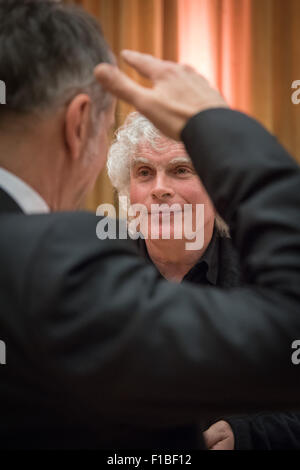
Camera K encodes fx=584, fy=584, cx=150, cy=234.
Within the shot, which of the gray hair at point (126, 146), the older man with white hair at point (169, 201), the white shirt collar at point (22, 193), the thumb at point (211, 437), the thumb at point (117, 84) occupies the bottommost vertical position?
the thumb at point (211, 437)

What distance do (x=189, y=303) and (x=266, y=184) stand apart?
0.19m

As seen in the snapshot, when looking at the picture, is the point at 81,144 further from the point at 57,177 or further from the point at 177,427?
the point at 177,427

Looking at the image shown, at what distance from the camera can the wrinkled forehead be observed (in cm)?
220

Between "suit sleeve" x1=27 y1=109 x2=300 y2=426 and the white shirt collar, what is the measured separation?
0.10 m

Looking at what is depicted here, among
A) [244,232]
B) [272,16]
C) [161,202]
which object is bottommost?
[244,232]

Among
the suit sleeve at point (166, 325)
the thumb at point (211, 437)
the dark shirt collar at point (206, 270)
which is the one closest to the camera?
the suit sleeve at point (166, 325)

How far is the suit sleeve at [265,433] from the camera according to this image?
145 cm

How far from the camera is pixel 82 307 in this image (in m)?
0.67

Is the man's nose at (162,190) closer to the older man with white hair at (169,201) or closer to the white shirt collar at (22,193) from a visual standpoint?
the older man with white hair at (169,201)

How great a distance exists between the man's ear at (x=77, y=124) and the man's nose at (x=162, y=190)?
135cm

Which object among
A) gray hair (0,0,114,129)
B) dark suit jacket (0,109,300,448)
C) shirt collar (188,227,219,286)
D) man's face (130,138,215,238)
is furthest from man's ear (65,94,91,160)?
man's face (130,138,215,238)

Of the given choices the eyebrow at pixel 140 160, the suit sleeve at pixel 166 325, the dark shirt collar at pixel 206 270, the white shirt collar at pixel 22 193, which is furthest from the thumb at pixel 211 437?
the eyebrow at pixel 140 160

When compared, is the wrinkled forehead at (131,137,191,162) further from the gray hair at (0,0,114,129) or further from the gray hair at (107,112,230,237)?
the gray hair at (0,0,114,129)
